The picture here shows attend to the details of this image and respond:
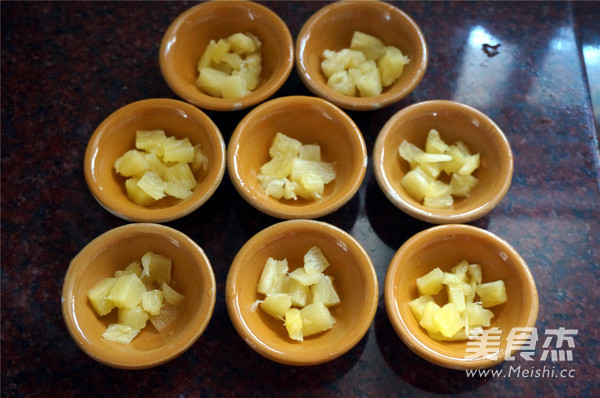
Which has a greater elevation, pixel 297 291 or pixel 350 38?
pixel 350 38

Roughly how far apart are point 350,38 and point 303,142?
476 millimetres

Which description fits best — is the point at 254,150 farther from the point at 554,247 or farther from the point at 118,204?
the point at 554,247

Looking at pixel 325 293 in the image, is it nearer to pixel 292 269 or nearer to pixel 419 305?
pixel 292 269

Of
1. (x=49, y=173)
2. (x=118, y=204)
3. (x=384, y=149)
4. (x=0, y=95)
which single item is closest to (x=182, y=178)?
(x=118, y=204)

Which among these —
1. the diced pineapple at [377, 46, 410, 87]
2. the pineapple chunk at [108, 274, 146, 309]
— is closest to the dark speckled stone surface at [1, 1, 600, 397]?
the diced pineapple at [377, 46, 410, 87]

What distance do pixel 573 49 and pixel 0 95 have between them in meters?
2.11

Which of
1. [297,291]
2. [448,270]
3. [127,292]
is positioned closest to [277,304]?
[297,291]

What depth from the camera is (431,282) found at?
169 cm

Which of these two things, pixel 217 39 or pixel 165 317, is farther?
pixel 217 39

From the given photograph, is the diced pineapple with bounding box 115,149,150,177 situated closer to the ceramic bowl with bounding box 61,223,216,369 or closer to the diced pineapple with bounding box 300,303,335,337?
the ceramic bowl with bounding box 61,223,216,369

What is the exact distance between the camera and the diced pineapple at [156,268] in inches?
67.1

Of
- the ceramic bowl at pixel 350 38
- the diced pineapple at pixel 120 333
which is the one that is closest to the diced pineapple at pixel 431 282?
the ceramic bowl at pixel 350 38

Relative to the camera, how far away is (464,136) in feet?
6.34

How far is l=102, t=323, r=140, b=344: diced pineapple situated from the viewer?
162 centimetres
